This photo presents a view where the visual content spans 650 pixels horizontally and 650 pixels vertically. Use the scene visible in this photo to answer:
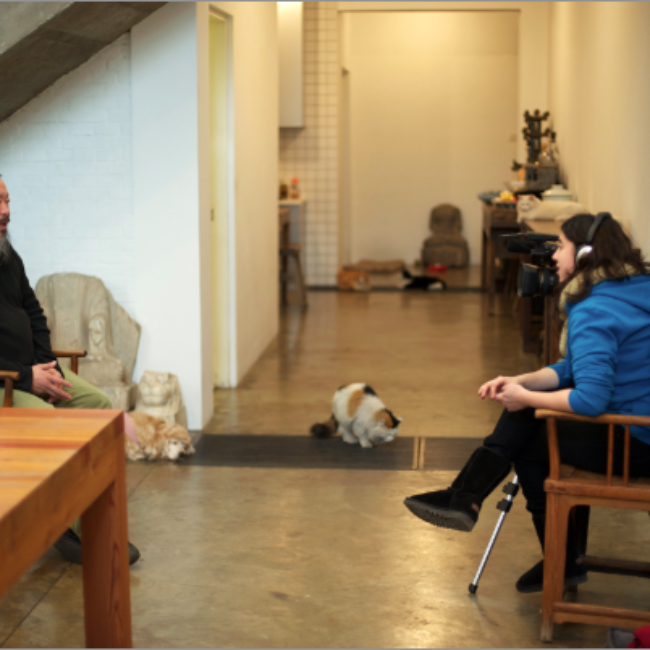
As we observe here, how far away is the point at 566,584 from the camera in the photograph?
261 centimetres

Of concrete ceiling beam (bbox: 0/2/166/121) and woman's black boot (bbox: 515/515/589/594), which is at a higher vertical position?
concrete ceiling beam (bbox: 0/2/166/121)

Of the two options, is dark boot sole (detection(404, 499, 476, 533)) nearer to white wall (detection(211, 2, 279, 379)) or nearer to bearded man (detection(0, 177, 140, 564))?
bearded man (detection(0, 177, 140, 564))

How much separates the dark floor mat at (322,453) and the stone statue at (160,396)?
0.73 feet

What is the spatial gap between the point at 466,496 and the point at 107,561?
1.07 metres

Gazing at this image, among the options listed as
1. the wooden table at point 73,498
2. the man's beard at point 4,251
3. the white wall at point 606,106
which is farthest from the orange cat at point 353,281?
the wooden table at point 73,498

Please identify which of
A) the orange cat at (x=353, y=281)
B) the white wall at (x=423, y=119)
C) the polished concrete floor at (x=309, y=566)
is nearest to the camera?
the polished concrete floor at (x=309, y=566)

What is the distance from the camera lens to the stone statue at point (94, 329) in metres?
4.25

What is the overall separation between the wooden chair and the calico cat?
179 centimetres

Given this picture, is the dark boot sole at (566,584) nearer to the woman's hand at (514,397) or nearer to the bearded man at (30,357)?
the woman's hand at (514,397)

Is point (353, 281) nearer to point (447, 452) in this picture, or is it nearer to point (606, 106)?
point (606, 106)

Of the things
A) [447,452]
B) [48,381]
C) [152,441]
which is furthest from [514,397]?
[152,441]

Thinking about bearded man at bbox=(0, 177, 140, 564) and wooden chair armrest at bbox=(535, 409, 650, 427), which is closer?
wooden chair armrest at bbox=(535, 409, 650, 427)

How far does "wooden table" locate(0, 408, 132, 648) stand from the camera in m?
1.59

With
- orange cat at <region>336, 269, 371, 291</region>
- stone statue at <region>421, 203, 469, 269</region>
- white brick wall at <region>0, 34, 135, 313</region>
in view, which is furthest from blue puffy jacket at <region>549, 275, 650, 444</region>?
stone statue at <region>421, 203, 469, 269</region>
